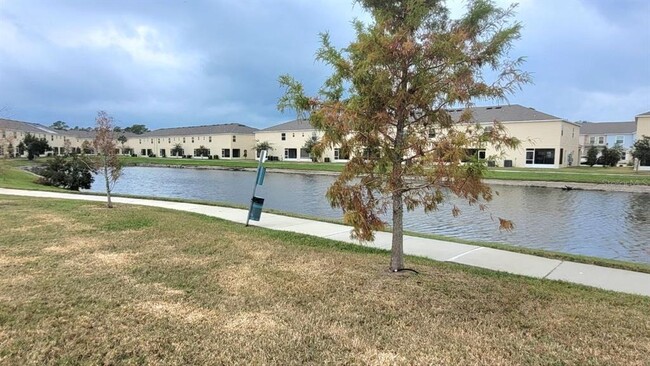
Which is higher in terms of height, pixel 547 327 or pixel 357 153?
pixel 357 153

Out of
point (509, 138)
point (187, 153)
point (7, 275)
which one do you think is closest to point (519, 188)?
point (509, 138)

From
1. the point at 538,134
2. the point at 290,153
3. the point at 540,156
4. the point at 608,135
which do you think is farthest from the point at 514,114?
the point at 290,153

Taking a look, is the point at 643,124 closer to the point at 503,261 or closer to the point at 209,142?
the point at 503,261

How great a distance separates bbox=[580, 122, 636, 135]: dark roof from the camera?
2650 inches

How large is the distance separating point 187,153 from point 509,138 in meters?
87.0

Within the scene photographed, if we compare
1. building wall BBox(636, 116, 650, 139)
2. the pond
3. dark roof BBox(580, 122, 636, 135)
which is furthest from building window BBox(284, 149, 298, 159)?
the pond

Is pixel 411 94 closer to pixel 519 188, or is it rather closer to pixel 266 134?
pixel 519 188

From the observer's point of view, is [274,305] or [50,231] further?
[50,231]

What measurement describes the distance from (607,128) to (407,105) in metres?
77.8

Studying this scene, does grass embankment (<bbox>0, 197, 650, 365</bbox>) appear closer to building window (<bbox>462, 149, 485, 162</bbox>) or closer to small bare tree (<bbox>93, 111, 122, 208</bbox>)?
building window (<bbox>462, 149, 485, 162</bbox>)

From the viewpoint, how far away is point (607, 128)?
2741 inches

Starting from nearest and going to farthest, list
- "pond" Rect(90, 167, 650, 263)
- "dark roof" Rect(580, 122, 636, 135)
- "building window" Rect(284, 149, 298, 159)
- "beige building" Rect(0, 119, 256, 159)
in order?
"pond" Rect(90, 167, 650, 263)
"dark roof" Rect(580, 122, 636, 135)
"building window" Rect(284, 149, 298, 159)
"beige building" Rect(0, 119, 256, 159)

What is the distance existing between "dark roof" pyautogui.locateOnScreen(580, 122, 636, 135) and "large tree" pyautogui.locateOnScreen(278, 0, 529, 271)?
74735 millimetres

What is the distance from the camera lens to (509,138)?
16.6ft
